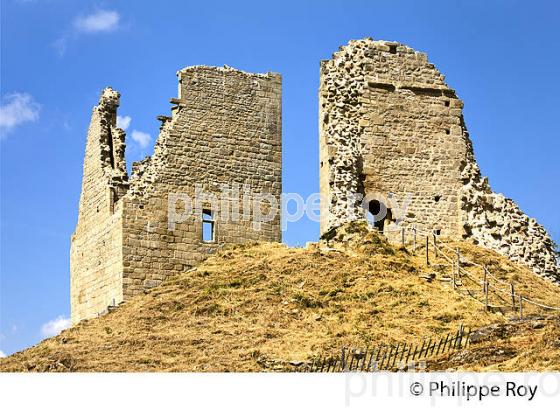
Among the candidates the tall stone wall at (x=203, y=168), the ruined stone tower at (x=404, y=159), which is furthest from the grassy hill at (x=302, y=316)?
the ruined stone tower at (x=404, y=159)

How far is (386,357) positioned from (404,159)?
975 cm

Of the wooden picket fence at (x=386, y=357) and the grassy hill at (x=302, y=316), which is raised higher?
the grassy hill at (x=302, y=316)

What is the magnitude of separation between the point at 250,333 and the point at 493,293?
5.26 meters

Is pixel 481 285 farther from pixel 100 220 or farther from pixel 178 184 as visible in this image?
pixel 100 220

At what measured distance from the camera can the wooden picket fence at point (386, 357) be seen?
21969 millimetres

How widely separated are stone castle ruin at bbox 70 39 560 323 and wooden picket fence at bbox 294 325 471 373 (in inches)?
288

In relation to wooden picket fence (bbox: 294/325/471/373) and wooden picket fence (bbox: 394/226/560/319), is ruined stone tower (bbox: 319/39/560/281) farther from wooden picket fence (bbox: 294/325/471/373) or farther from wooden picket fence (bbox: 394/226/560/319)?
wooden picket fence (bbox: 294/325/471/373)

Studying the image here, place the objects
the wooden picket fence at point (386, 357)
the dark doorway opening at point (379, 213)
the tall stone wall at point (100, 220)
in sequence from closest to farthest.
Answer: the wooden picket fence at point (386, 357)
the tall stone wall at point (100, 220)
the dark doorway opening at point (379, 213)

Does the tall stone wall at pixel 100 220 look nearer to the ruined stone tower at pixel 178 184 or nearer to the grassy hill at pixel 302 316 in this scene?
the ruined stone tower at pixel 178 184

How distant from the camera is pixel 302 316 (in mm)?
25234

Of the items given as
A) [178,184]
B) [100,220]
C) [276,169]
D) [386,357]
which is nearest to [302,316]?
[386,357]

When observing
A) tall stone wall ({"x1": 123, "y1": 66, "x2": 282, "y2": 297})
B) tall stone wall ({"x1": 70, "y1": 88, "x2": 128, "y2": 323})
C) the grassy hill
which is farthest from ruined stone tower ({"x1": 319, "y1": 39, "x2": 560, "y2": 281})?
tall stone wall ({"x1": 70, "y1": 88, "x2": 128, "y2": 323})

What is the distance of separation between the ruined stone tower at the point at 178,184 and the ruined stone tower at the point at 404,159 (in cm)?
158

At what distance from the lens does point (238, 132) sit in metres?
31.2
